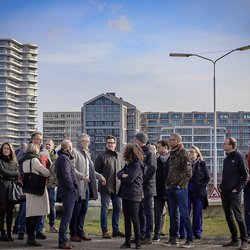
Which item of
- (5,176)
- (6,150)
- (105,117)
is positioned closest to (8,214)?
(5,176)

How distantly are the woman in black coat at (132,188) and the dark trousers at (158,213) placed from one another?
1.12 m

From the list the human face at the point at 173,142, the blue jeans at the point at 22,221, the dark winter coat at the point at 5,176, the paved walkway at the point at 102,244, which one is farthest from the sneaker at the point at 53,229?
the human face at the point at 173,142

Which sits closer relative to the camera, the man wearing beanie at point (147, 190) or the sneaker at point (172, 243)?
the sneaker at point (172, 243)

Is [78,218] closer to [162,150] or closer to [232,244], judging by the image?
[162,150]

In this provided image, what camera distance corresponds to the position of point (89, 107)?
190 m

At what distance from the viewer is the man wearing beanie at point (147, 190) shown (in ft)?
38.7

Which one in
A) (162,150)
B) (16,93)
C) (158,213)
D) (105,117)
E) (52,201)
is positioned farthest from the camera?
(105,117)

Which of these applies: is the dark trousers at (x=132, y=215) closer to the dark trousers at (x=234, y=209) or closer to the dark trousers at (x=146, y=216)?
the dark trousers at (x=146, y=216)

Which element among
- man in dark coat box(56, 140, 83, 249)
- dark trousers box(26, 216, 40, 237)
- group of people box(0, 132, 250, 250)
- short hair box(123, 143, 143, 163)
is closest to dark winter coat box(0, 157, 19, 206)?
group of people box(0, 132, 250, 250)

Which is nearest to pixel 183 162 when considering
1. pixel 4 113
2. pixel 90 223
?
pixel 90 223

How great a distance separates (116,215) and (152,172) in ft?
5.12

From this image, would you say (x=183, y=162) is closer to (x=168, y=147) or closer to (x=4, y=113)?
(x=168, y=147)

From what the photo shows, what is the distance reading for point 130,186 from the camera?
11086mm

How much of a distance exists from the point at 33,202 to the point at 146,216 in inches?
86.4
